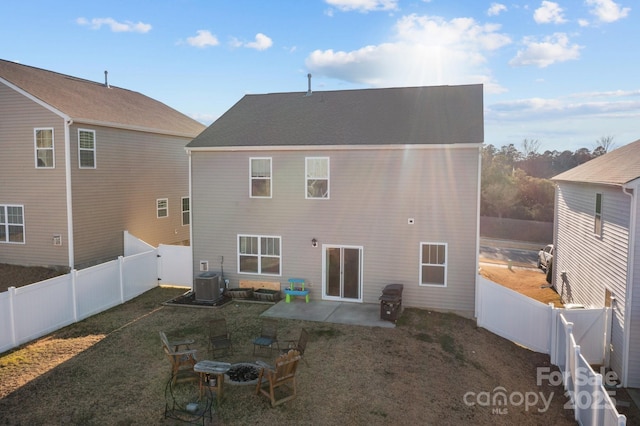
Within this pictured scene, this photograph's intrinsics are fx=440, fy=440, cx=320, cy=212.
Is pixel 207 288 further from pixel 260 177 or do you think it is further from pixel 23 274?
pixel 23 274

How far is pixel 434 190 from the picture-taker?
15.3 metres

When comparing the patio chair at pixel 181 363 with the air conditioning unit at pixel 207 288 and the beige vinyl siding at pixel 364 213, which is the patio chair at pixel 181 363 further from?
the beige vinyl siding at pixel 364 213

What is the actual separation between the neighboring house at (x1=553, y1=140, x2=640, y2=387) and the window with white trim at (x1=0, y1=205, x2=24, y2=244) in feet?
70.8

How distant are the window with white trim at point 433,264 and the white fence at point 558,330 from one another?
1376 millimetres

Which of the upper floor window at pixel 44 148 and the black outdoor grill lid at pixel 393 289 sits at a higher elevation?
the upper floor window at pixel 44 148

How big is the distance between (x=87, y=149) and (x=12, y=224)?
453 cm

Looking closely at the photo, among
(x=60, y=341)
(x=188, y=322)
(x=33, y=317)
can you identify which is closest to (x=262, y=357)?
(x=188, y=322)

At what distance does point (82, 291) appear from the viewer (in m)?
14.2

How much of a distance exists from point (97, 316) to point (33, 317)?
7.78ft

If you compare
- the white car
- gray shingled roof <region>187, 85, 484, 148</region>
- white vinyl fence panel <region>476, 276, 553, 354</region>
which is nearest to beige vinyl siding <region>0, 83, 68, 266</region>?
gray shingled roof <region>187, 85, 484, 148</region>

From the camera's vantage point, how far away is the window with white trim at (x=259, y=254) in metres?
17.1

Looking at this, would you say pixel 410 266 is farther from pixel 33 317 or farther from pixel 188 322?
pixel 33 317

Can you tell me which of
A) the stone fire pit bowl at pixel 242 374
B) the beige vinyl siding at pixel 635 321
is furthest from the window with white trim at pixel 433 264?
the stone fire pit bowl at pixel 242 374

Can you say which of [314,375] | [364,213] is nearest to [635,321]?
[314,375]
